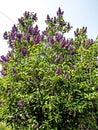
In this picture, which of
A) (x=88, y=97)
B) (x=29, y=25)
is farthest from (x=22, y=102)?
(x=29, y=25)

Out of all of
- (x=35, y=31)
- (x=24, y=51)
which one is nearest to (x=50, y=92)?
(x=24, y=51)

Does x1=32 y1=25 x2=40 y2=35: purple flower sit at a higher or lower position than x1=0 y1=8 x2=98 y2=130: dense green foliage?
higher

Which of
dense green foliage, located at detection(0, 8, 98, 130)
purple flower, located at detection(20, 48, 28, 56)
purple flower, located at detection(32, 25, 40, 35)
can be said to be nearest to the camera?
dense green foliage, located at detection(0, 8, 98, 130)

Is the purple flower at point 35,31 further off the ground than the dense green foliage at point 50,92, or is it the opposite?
the purple flower at point 35,31

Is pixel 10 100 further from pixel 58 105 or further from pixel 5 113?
pixel 58 105

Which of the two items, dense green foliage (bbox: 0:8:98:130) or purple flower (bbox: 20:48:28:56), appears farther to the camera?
purple flower (bbox: 20:48:28:56)

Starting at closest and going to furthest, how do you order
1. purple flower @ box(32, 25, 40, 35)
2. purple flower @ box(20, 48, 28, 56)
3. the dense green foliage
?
the dense green foliage < purple flower @ box(20, 48, 28, 56) < purple flower @ box(32, 25, 40, 35)

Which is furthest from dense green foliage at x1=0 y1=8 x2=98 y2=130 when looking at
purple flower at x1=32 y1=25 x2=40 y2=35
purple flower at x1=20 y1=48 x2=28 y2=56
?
purple flower at x1=32 y1=25 x2=40 y2=35

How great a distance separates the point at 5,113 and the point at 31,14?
4.89 meters

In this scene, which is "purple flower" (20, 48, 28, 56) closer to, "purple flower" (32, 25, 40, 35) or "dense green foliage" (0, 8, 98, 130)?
"dense green foliage" (0, 8, 98, 130)

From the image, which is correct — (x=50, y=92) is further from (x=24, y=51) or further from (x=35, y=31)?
(x=35, y=31)

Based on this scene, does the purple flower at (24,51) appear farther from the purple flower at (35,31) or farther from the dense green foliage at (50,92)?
the purple flower at (35,31)

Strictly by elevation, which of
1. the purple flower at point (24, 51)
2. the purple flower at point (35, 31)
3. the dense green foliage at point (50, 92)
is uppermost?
the purple flower at point (35, 31)

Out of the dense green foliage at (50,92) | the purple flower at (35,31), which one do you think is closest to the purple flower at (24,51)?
the dense green foliage at (50,92)
